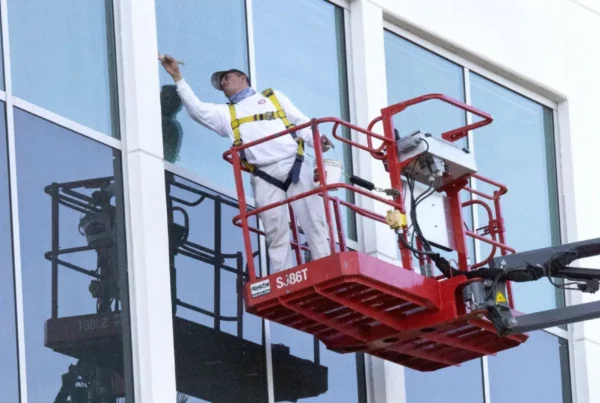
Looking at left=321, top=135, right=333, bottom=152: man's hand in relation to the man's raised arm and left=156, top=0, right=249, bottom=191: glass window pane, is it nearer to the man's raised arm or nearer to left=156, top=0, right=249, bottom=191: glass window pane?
the man's raised arm

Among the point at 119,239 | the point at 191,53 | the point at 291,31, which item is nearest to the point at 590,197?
the point at 291,31

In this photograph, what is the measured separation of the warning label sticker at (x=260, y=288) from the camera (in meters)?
15.3

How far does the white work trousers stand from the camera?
15906 mm

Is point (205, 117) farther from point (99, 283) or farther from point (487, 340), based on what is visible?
point (487, 340)

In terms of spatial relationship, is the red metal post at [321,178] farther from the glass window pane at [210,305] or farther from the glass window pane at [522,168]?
the glass window pane at [522,168]

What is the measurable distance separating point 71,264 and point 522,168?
809 centimetres

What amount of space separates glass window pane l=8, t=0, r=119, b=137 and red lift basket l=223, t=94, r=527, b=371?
4.23 ft

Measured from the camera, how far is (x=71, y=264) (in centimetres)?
1475

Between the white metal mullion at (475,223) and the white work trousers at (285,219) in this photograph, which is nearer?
the white work trousers at (285,219)

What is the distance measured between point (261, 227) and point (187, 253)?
49.7 inches

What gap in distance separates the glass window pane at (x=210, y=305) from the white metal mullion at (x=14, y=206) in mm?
1859

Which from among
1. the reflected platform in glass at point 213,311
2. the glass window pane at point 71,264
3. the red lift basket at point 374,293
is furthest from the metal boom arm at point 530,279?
the glass window pane at point 71,264

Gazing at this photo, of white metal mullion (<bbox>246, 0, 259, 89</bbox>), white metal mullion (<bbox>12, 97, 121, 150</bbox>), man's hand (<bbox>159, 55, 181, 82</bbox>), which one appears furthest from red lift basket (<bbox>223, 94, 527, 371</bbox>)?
white metal mullion (<bbox>246, 0, 259, 89</bbox>)

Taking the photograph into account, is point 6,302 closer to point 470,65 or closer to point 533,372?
point 533,372
